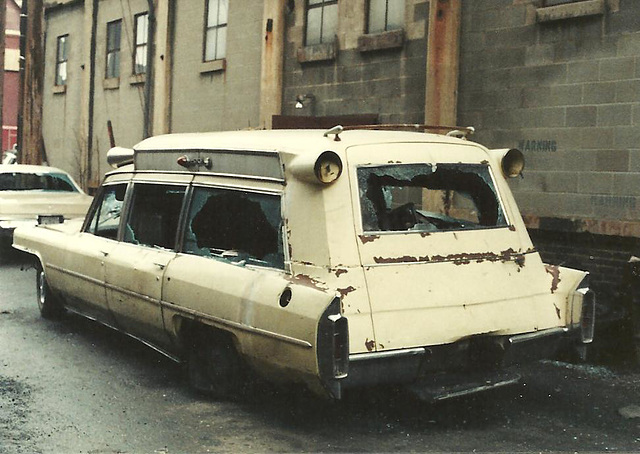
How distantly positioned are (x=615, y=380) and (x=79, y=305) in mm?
4531

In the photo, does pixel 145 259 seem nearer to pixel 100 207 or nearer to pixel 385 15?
pixel 100 207

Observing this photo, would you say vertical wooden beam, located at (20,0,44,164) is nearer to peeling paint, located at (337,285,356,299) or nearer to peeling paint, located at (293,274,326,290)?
peeling paint, located at (293,274,326,290)

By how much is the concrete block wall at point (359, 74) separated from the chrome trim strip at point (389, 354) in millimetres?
6676

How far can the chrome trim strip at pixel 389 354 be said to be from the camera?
482 cm

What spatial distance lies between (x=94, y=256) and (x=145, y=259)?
3.04 feet

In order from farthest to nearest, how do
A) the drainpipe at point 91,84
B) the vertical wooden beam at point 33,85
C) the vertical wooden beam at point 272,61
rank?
the vertical wooden beam at point 33,85 < the drainpipe at point 91,84 < the vertical wooden beam at point 272,61

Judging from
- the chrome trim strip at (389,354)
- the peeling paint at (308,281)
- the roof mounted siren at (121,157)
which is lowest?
the chrome trim strip at (389,354)

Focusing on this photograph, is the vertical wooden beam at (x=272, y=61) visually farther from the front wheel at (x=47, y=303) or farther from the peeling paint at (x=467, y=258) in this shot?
the peeling paint at (x=467, y=258)

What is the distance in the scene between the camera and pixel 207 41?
15.9 m

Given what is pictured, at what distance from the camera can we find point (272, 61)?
13727 mm

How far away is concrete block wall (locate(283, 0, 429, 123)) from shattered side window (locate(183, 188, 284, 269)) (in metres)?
5.79

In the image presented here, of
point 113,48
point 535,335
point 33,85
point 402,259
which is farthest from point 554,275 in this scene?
point 33,85

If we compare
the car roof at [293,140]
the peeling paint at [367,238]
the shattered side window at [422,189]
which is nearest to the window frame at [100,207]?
the car roof at [293,140]

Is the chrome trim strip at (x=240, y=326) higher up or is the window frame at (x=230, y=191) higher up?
the window frame at (x=230, y=191)
